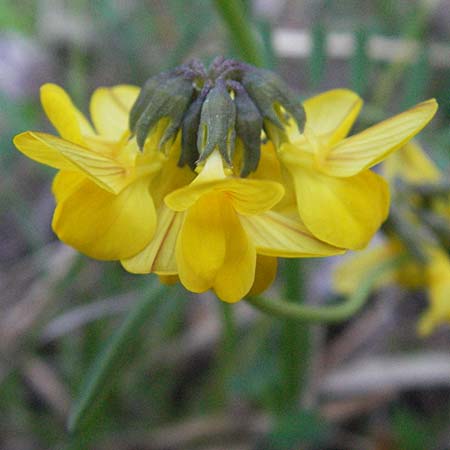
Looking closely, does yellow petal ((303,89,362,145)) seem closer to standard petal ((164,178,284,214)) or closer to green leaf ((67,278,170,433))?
standard petal ((164,178,284,214))

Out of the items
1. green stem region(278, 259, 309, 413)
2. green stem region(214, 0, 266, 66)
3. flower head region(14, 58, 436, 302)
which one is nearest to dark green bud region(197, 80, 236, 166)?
flower head region(14, 58, 436, 302)

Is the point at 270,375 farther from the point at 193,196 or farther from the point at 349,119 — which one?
the point at 193,196

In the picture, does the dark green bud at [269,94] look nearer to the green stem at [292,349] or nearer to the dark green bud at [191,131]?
the dark green bud at [191,131]

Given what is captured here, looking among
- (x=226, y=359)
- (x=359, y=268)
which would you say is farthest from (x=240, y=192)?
(x=226, y=359)

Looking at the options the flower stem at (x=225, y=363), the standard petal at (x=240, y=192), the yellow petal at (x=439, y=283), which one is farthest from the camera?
the flower stem at (x=225, y=363)

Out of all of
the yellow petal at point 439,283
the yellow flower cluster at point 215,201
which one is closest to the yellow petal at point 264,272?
the yellow flower cluster at point 215,201

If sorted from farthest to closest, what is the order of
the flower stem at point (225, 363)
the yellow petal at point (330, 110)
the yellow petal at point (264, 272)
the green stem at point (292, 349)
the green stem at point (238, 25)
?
the flower stem at point (225, 363), the green stem at point (292, 349), the green stem at point (238, 25), the yellow petal at point (330, 110), the yellow petal at point (264, 272)
